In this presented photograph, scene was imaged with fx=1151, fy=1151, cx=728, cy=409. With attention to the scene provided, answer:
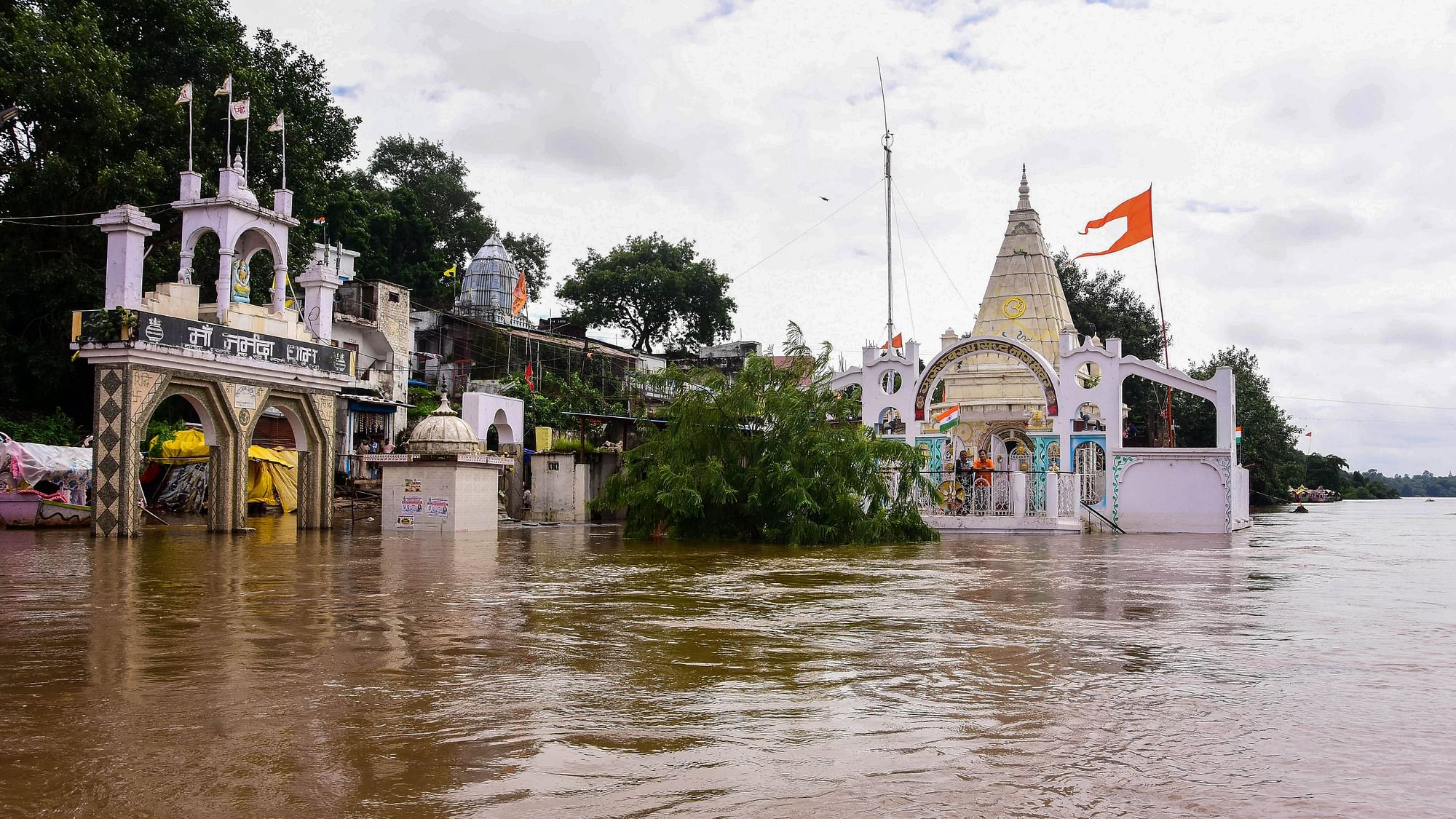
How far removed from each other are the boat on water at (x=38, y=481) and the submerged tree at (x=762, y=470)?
10.9 metres

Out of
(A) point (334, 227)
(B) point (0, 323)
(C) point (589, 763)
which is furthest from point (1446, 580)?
(A) point (334, 227)

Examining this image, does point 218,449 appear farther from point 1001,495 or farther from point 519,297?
point 519,297

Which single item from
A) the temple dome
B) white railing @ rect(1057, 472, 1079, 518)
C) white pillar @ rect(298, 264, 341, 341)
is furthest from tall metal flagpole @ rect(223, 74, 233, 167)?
white railing @ rect(1057, 472, 1079, 518)

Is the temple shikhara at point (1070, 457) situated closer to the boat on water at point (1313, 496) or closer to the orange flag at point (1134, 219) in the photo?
the orange flag at point (1134, 219)

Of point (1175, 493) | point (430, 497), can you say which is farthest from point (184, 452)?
point (1175, 493)

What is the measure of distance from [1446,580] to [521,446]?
75.8 feet

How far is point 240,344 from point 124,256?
9.32 feet

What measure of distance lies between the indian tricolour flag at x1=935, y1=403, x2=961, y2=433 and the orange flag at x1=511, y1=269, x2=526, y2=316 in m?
23.5

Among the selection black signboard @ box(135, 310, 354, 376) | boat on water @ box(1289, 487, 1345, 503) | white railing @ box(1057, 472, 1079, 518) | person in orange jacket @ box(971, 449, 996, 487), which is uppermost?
black signboard @ box(135, 310, 354, 376)

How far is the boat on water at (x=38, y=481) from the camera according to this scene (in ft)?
74.0

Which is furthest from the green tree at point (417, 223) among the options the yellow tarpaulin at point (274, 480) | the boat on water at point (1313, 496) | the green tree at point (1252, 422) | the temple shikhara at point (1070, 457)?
the boat on water at point (1313, 496)

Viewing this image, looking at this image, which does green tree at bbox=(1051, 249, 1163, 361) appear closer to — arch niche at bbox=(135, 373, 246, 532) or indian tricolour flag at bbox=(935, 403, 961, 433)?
indian tricolour flag at bbox=(935, 403, 961, 433)

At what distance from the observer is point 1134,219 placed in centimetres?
3022

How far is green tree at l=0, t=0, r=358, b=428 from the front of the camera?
26.2m
